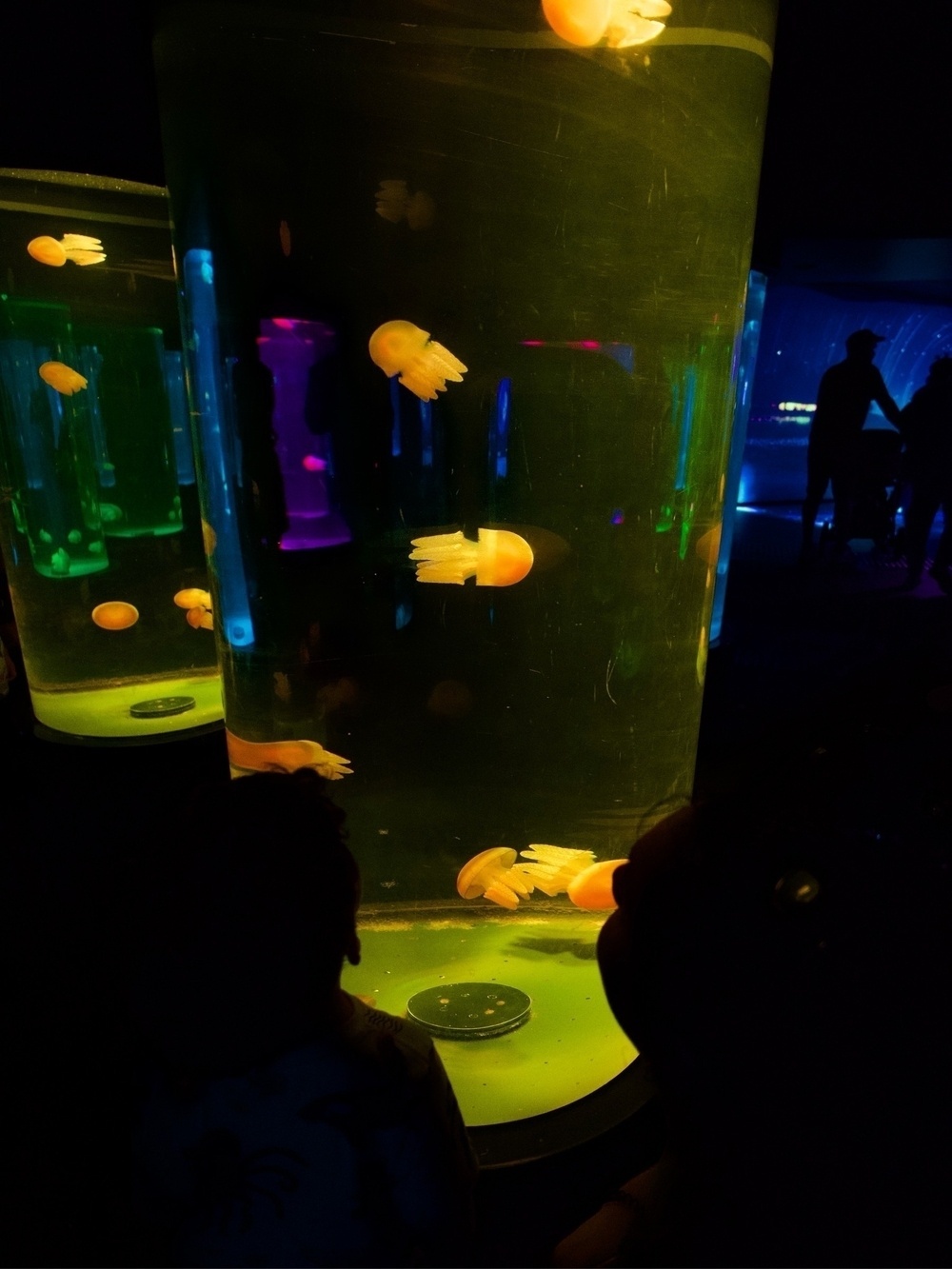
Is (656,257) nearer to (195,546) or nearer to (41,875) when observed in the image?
(41,875)

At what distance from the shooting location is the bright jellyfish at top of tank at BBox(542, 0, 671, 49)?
1295mm

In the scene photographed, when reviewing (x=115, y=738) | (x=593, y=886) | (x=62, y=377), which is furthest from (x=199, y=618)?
(x=593, y=886)

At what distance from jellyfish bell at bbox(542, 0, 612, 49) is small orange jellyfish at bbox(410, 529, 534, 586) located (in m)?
0.85

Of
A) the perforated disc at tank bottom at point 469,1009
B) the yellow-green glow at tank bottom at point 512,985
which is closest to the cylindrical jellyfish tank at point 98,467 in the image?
the yellow-green glow at tank bottom at point 512,985

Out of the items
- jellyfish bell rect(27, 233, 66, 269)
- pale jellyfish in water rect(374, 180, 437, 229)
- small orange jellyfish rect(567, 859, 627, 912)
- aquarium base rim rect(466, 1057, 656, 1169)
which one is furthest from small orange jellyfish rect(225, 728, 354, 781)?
jellyfish bell rect(27, 233, 66, 269)

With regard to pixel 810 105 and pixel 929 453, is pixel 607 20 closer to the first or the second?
pixel 810 105

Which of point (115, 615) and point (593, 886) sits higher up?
point (115, 615)

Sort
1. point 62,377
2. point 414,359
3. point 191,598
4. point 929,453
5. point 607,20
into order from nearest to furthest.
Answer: point 607,20, point 414,359, point 62,377, point 191,598, point 929,453

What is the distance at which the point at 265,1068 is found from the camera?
98 cm

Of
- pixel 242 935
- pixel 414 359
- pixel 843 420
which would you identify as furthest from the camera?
pixel 843 420

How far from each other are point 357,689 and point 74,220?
7.98 feet

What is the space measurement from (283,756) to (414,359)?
0.87 metres

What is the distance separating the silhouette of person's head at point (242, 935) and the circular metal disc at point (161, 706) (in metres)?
2.62

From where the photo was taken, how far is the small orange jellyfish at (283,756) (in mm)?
1707
